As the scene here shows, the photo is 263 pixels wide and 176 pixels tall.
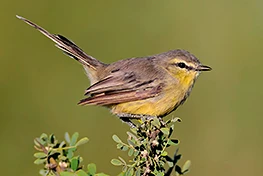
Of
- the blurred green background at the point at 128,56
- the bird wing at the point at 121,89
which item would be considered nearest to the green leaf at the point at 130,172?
the bird wing at the point at 121,89

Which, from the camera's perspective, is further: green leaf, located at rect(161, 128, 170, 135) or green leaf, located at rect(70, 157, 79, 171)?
green leaf, located at rect(161, 128, 170, 135)

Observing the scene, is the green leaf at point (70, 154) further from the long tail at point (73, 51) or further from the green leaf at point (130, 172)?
the long tail at point (73, 51)

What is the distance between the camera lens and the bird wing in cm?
457

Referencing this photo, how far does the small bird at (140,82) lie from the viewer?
457cm

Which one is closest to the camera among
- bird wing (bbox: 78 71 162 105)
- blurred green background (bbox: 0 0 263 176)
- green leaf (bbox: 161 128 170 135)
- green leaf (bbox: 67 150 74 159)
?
green leaf (bbox: 67 150 74 159)

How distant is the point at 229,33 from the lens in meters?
7.95

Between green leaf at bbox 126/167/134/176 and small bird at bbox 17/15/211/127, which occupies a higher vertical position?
small bird at bbox 17/15/211/127

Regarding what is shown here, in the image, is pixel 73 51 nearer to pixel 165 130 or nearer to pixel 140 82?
pixel 140 82

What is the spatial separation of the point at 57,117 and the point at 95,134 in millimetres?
448

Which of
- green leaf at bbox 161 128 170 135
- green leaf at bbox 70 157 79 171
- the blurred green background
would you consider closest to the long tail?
the blurred green background

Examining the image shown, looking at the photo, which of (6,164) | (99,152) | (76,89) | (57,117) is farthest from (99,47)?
(6,164)

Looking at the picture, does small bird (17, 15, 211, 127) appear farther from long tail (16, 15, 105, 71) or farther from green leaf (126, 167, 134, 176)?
green leaf (126, 167, 134, 176)

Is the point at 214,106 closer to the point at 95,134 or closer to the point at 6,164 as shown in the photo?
the point at 95,134

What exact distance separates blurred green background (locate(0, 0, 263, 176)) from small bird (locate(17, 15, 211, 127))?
1.00 meters
